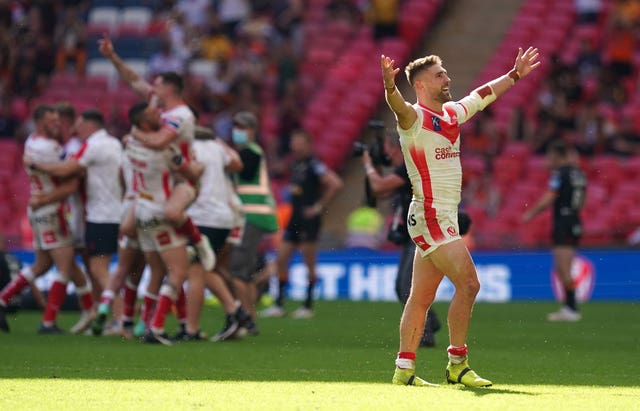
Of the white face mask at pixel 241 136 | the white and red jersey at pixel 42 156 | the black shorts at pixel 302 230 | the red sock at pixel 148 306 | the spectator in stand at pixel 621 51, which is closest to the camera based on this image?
the red sock at pixel 148 306

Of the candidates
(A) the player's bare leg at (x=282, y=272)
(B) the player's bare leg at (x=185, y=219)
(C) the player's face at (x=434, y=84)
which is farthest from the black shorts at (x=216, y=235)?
(C) the player's face at (x=434, y=84)

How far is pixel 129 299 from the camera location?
13914 millimetres

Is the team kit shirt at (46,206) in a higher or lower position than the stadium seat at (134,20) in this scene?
lower

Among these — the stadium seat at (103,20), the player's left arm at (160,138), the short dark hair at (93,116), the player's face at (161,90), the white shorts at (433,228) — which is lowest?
the white shorts at (433,228)

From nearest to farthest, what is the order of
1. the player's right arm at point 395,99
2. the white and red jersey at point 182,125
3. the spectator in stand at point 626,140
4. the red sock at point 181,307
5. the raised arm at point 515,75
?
the player's right arm at point 395,99 < the raised arm at point 515,75 < the white and red jersey at point 182,125 < the red sock at point 181,307 < the spectator in stand at point 626,140

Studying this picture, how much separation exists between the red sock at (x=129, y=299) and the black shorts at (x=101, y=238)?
91 cm

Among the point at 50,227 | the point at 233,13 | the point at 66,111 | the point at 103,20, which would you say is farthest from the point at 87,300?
the point at 103,20

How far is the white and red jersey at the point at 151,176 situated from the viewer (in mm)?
13016

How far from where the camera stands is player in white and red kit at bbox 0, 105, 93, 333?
14.5 metres

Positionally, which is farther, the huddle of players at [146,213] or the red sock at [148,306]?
the red sock at [148,306]

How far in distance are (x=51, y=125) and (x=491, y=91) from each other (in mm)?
6048

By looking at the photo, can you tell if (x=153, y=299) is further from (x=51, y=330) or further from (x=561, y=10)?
(x=561, y=10)

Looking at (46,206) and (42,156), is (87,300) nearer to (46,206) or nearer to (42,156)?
(46,206)

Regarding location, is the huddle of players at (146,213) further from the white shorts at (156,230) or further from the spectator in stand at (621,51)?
the spectator in stand at (621,51)
